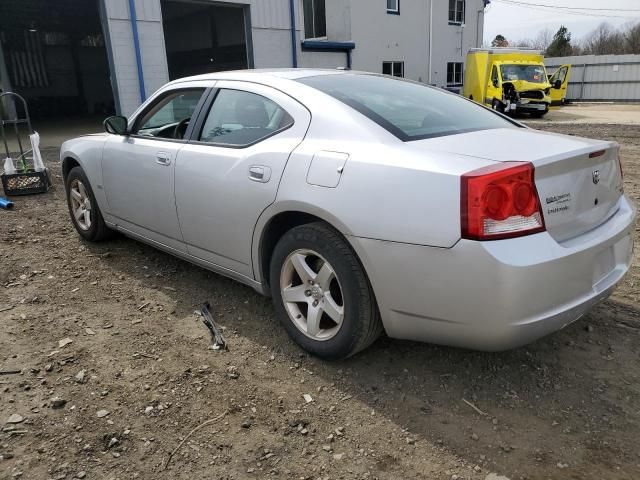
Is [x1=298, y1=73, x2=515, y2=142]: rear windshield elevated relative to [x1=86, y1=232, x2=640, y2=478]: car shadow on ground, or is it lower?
elevated

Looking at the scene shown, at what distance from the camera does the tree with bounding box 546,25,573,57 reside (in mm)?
47438

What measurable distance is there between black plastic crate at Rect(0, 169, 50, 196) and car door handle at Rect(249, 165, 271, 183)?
18.9ft

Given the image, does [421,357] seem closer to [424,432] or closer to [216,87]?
[424,432]

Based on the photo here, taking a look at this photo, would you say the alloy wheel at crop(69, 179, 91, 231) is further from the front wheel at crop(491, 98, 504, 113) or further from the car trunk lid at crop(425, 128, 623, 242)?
the front wheel at crop(491, 98, 504, 113)

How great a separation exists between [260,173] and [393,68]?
21.5 m

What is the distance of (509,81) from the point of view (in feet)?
69.6

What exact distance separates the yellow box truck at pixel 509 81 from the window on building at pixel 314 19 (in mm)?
6603

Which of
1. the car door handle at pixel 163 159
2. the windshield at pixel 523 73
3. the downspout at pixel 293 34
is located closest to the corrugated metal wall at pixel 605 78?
the windshield at pixel 523 73

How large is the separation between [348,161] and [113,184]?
A: 2.58 meters

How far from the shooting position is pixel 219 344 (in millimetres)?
3320

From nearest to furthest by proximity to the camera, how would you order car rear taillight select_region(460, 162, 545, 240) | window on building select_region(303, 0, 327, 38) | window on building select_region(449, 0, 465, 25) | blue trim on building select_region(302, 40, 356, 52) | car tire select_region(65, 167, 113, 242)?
1. car rear taillight select_region(460, 162, 545, 240)
2. car tire select_region(65, 167, 113, 242)
3. blue trim on building select_region(302, 40, 356, 52)
4. window on building select_region(303, 0, 327, 38)
5. window on building select_region(449, 0, 465, 25)

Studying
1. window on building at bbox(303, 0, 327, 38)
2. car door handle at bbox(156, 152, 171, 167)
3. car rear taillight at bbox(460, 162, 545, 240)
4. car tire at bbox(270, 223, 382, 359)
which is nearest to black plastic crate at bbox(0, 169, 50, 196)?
car door handle at bbox(156, 152, 171, 167)

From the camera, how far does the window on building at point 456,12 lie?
26125mm

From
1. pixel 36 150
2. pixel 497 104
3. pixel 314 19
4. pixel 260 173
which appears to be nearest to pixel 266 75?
pixel 260 173
